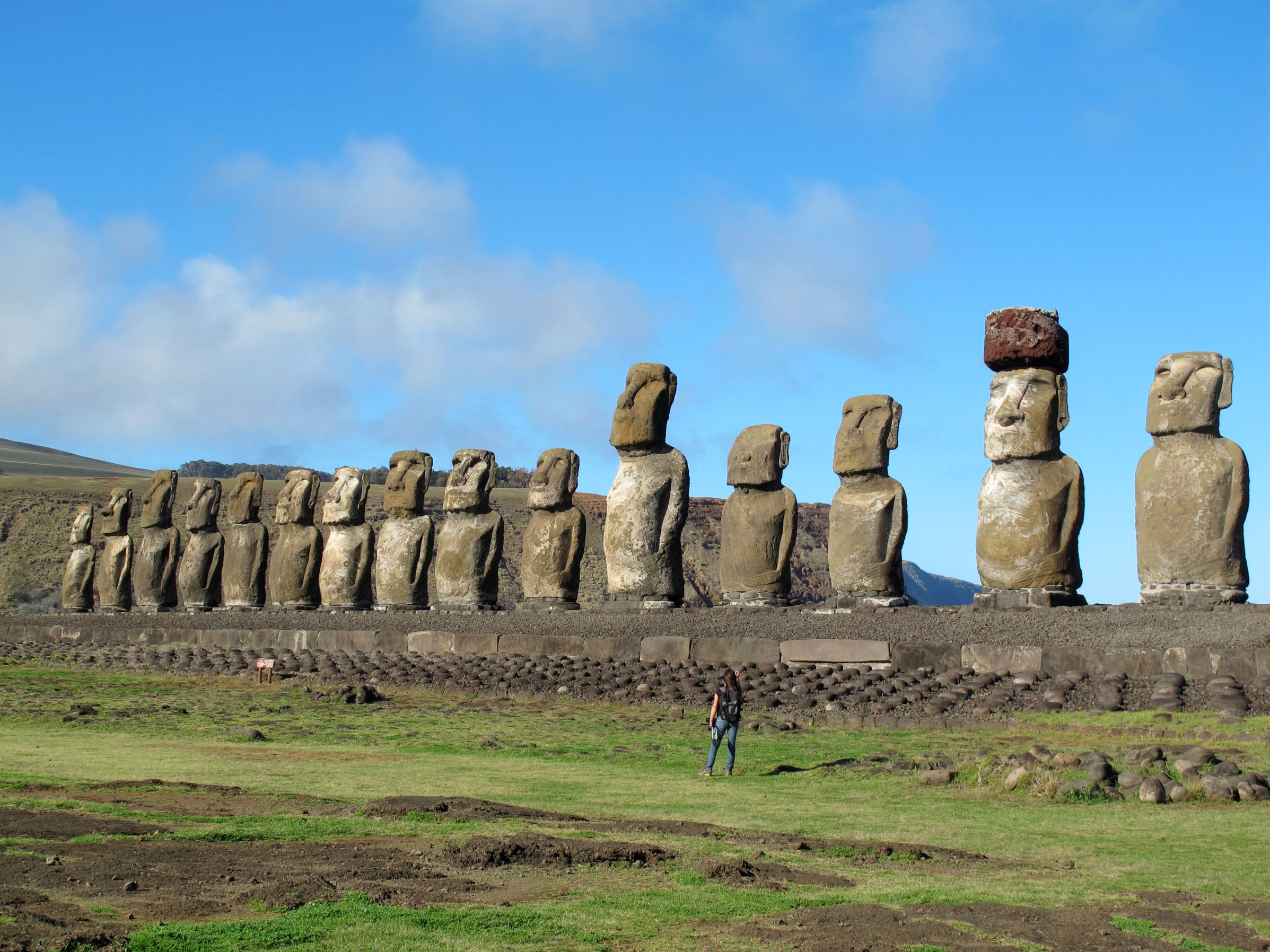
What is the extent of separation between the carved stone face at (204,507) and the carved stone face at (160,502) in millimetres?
1794

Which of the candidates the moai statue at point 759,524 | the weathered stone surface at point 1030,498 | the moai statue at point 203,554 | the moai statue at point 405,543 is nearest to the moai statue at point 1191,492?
the weathered stone surface at point 1030,498

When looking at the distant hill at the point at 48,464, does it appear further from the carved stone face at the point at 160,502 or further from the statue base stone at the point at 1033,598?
the statue base stone at the point at 1033,598

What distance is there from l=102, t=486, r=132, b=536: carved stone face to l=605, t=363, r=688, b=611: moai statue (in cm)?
1709

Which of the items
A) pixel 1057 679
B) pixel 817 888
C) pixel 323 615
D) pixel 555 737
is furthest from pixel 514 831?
pixel 323 615

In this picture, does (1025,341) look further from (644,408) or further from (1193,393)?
(644,408)

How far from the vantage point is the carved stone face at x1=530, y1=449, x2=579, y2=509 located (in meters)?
20.5

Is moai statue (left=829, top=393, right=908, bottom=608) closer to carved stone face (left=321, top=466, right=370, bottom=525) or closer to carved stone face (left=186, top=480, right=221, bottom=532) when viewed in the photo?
carved stone face (left=321, top=466, right=370, bottom=525)

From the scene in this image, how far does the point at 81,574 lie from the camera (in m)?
32.7

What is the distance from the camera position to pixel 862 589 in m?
16.4

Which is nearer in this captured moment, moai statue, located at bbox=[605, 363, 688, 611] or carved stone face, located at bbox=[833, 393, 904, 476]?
carved stone face, located at bbox=[833, 393, 904, 476]

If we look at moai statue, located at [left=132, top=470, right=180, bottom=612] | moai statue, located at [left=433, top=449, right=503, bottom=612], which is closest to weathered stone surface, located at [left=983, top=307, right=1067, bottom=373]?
moai statue, located at [left=433, top=449, right=503, bottom=612]

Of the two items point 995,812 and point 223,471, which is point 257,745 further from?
point 223,471

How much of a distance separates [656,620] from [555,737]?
5.13 m

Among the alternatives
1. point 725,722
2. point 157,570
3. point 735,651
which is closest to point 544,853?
point 725,722
